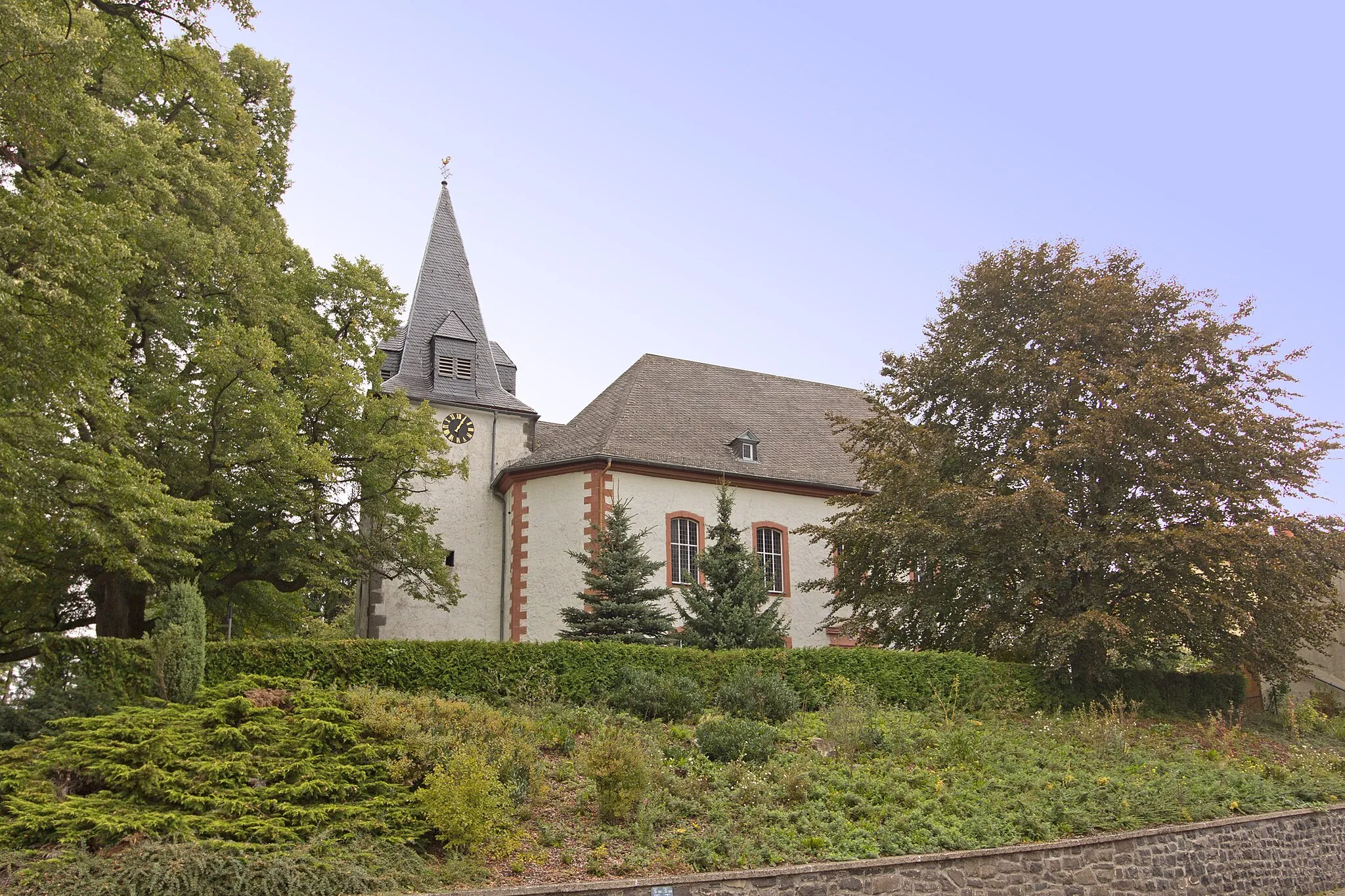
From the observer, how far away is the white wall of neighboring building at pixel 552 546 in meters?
26.1

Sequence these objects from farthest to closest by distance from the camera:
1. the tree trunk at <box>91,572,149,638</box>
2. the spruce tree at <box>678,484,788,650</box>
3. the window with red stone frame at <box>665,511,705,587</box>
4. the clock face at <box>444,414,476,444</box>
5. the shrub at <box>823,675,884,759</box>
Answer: the clock face at <box>444,414,476,444</box> → the window with red stone frame at <box>665,511,705,587</box> → the spruce tree at <box>678,484,788,650</box> → the tree trunk at <box>91,572,149,638</box> → the shrub at <box>823,675,884,759</box>

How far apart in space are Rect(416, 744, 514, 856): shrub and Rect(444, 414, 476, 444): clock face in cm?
1786

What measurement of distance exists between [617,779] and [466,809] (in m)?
1.81

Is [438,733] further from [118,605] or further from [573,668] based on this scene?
[118,605]

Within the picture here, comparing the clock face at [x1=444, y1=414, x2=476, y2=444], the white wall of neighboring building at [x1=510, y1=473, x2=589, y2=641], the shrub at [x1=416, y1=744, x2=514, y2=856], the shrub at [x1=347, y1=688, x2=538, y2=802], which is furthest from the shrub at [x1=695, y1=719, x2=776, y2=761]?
the clock face at [x1=444, y1=414, x2=476, y2=444]

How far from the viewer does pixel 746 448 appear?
97.4ft

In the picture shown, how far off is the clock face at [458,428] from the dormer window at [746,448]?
22.7ft

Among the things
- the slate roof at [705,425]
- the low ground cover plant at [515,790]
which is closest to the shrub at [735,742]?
the low ground cover plant at [515,790]

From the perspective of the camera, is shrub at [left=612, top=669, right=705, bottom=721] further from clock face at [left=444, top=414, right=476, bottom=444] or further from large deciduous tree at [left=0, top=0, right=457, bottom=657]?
clock face at [left=444, top=414, right=476, bottom=444]

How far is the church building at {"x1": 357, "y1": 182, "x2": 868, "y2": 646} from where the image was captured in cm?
2673

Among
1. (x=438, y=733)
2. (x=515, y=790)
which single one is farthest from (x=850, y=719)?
(x=438, y=733)

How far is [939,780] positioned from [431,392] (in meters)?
18.2

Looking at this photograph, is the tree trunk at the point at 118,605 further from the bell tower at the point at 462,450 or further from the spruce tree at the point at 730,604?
the spruce tree at the point at 730,604

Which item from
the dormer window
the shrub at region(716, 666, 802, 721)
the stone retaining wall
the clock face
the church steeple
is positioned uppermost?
the church steeple
